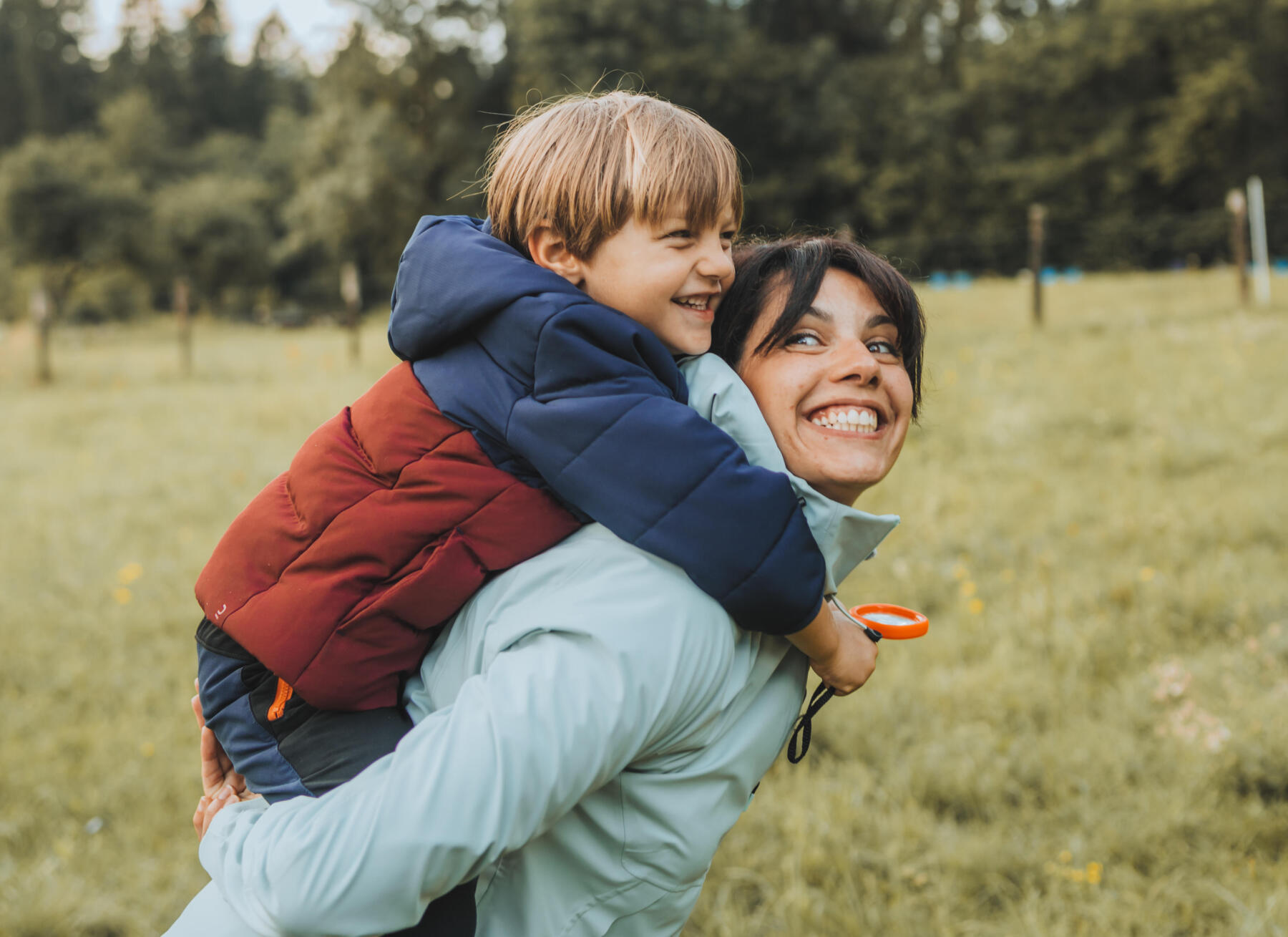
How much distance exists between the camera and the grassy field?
2967mm

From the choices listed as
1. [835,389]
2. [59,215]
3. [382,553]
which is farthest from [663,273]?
[59,215]

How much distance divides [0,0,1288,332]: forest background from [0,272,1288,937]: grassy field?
19.5 meters

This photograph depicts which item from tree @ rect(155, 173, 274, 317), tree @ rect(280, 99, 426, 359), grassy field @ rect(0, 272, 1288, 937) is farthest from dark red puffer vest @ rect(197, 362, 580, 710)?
tree @ rect(155, 173, 274, 317)

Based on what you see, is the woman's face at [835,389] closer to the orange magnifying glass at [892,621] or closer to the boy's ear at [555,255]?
the orange magnifying glass at [892,621]

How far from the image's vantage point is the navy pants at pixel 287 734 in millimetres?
1267

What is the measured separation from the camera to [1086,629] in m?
4.39

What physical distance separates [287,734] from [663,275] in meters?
0.86

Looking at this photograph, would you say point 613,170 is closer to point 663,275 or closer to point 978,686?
point 663,275

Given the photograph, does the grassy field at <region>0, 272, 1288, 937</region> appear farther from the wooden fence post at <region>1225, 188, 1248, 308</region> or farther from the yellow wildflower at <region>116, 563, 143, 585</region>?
the wooden fence post at <region>1225, 188, 1248, 308</region>

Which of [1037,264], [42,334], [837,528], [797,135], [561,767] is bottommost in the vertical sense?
[42,334]

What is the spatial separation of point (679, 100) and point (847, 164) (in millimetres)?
6994

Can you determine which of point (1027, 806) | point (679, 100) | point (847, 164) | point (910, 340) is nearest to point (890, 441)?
point (910, 340)

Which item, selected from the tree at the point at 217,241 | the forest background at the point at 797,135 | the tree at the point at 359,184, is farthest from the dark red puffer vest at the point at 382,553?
the tree at the point at 217,241

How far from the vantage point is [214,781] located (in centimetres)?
154
